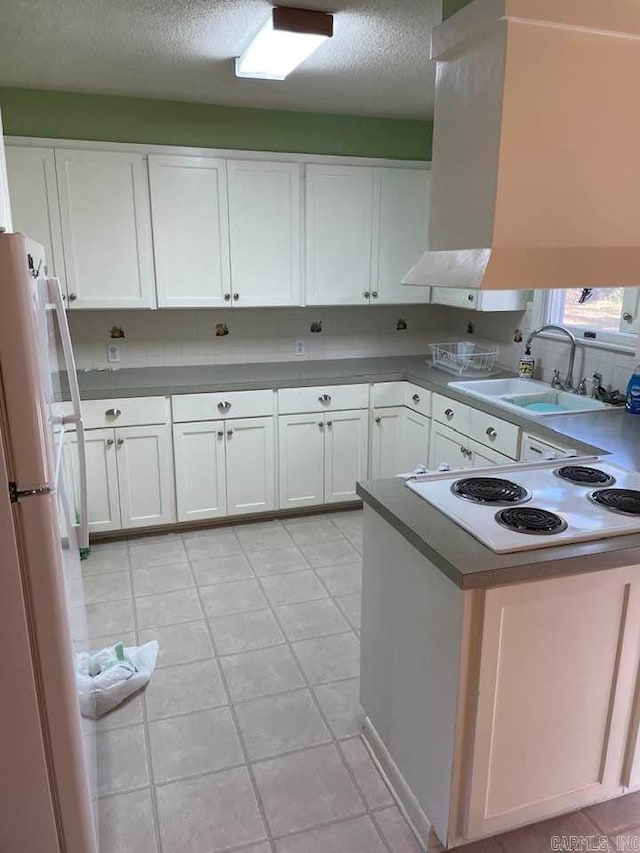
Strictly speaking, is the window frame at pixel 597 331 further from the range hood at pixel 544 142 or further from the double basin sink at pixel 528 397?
the range hood at pixel 544 142

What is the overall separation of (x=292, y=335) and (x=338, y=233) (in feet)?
2.42

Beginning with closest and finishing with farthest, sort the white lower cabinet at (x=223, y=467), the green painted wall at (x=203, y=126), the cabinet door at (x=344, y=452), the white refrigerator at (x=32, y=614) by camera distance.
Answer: the white refrigerator at (x=32, y=614) → the green painted wall at (x=203, y=126) → the white lower cabinet at (x=223, y=467) → the cabinet door at (x=344, y=452)

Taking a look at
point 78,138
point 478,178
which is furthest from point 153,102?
point 478,178

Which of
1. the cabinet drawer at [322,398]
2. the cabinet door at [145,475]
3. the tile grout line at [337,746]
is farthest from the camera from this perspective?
the cabinet drawer at [322,398]

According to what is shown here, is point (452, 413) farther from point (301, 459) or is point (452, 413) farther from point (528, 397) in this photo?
point (301, 459)

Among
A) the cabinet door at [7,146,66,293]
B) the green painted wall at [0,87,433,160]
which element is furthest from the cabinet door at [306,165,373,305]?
the cabinet door at [7,146,66,293]

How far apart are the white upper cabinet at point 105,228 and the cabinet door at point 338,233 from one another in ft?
3.21

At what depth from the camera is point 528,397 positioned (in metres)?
3.57

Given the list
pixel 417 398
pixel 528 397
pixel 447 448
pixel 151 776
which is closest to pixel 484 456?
pixel 447 448

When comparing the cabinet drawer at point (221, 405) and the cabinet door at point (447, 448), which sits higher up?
the cabinet drawer at point (221, 405)

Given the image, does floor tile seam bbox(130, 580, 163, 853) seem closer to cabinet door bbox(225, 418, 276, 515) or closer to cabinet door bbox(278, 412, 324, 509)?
cabinet door bbox(225, 418, 276, 515)

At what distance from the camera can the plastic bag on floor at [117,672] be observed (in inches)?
93.1

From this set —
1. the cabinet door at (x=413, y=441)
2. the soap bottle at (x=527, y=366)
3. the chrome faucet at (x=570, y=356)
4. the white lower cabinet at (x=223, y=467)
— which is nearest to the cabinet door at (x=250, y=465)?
the white lower cabinet at (x=223, y=467)

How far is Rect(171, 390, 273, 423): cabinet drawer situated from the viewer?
11.9 ft
